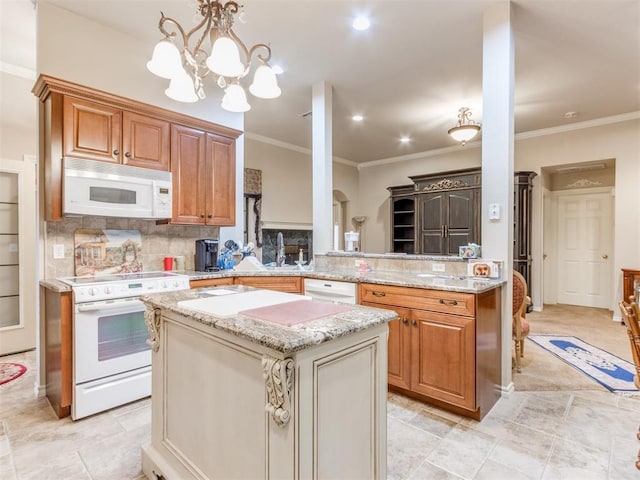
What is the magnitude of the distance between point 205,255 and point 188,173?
0.81m

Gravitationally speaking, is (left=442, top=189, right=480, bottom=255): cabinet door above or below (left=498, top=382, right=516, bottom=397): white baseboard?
above

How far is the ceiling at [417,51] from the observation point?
276cm

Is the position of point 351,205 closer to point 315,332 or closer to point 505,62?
point 505,62

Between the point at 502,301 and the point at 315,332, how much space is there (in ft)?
6.85

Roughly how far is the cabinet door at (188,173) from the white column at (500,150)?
259 cm

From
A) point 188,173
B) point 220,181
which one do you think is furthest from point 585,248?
point 188,173

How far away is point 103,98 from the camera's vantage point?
2.72 metres

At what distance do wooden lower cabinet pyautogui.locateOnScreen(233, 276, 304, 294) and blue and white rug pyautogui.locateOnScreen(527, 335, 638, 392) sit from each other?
107 inches

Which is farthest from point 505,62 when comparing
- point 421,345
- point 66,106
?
point 66,106

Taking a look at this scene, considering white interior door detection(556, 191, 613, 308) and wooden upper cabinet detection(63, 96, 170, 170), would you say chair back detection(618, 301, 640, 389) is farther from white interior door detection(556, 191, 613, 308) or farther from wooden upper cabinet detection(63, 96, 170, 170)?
white interior door detection(556, 191, 613, 308)

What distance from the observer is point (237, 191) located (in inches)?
156

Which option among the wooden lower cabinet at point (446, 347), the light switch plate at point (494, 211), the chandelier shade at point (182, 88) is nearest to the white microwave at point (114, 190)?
the chandelier shade at point (182, 88)

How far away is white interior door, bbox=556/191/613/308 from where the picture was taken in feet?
19.1

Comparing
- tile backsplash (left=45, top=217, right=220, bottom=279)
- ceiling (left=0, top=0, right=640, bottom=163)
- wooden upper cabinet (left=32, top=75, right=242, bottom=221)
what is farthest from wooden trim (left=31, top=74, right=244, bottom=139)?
tile backsplash (left=45, top=217, right=220, bottom=279)
